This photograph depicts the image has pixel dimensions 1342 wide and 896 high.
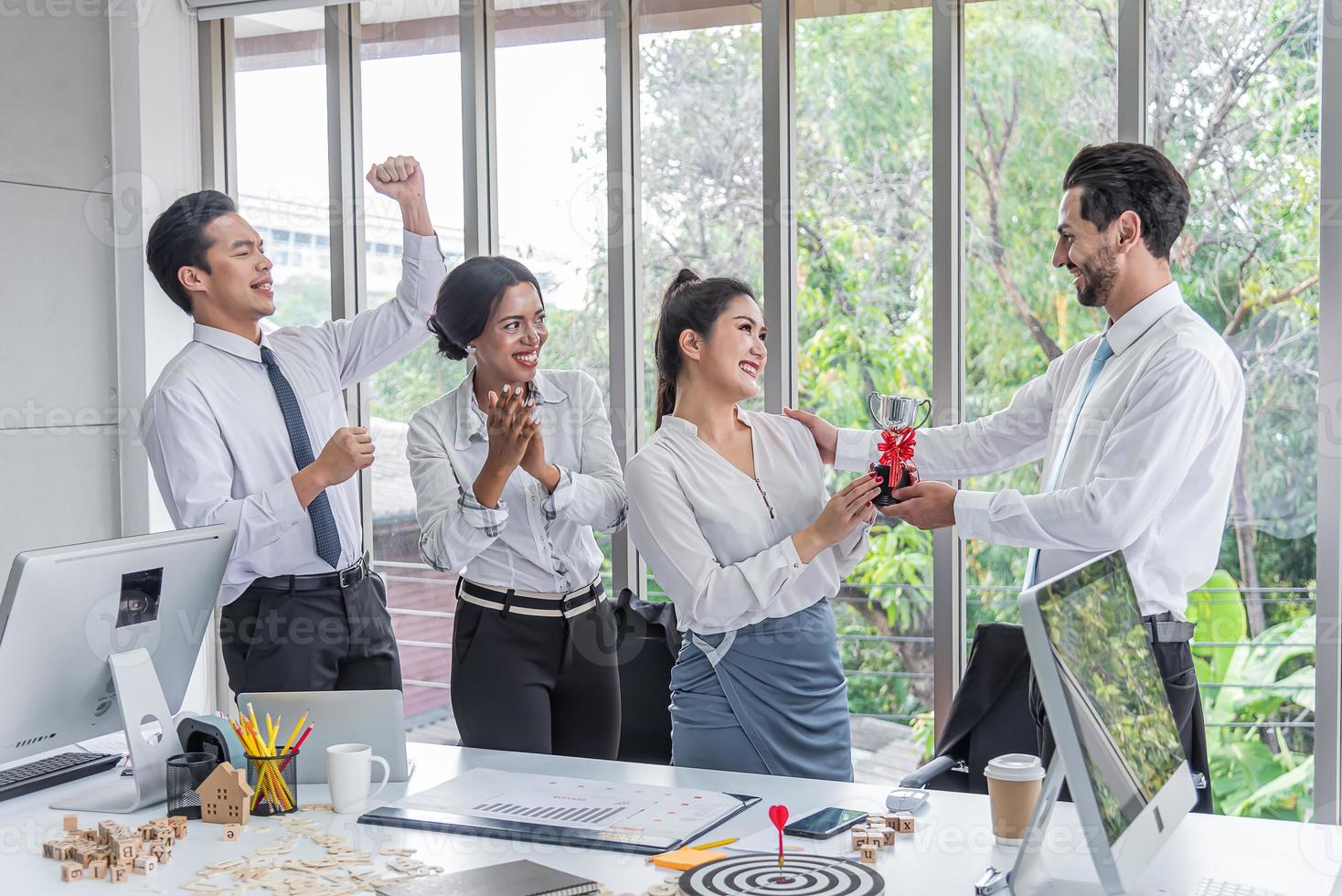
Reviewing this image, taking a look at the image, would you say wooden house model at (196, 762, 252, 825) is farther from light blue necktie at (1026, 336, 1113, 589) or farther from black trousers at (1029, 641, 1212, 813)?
light blue necktie at (1026, 336, 1113, 589)

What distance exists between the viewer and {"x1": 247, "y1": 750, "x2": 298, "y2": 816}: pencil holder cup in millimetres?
1907

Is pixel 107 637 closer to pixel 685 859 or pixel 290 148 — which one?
pixel 685 859

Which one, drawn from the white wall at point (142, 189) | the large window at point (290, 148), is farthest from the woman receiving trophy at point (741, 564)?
the white wall at point (142, 189)

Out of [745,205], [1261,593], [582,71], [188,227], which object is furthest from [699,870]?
[582,71]

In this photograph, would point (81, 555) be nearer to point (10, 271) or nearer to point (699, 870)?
point (699, 870)

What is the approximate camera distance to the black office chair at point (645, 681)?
3221 millimetres

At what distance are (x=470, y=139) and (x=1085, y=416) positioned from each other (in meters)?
2.37

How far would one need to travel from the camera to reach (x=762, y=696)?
232 centimetres

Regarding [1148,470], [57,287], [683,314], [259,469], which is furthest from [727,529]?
[57,287]

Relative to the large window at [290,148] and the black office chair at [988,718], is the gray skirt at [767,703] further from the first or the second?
the large window at [290,148]

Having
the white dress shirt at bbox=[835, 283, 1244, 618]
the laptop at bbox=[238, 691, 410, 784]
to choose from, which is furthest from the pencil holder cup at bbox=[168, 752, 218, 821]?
the white dress shirt at bbox=[835, 283, 1244, 618]

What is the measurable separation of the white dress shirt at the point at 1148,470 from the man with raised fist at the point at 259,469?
56.4 inches

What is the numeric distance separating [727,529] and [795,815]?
68 cm

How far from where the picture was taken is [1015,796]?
1690mm
